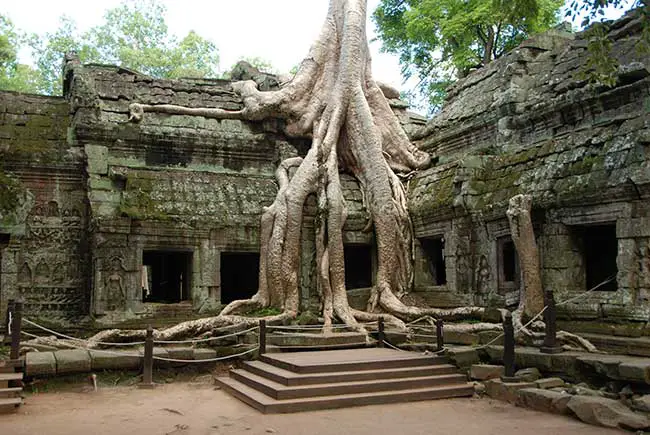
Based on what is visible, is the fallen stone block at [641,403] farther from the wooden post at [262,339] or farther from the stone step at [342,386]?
the wooden post at [262,339]

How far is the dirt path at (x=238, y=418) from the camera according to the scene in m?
5.97

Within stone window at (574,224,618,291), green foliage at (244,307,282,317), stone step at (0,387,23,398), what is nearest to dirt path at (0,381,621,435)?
stone step at (0,387,23,398)

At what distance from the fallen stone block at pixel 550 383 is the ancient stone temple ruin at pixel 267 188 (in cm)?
139

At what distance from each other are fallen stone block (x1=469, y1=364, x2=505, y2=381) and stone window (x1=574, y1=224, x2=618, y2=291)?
7.32 ft

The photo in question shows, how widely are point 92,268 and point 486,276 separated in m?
6.10


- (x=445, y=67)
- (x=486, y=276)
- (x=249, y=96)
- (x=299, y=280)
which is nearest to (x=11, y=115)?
(x=249, y=96)

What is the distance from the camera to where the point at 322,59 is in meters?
13.2

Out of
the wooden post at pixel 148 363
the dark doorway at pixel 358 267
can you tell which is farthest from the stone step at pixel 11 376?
the dark doorway at pixel 358 267

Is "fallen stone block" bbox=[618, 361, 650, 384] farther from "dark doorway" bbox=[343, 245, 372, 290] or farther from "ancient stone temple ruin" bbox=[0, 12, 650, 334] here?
"dark doorway" bbox=[343, 245, 372, 290]

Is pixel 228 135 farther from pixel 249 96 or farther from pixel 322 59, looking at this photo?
pixel 322 59

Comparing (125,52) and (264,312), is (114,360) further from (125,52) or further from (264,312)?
(125,52)

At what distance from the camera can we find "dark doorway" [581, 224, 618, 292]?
366 inches

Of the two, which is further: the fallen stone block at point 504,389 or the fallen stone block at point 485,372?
the fallen stone block at point 485,372

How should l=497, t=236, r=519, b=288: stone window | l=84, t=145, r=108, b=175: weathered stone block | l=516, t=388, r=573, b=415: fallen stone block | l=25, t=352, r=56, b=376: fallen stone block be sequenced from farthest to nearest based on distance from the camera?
l=84, t=145, r=108, b=175: weathered stone block
l=497, t=236, r=519, b=288: stone window
l=25, t=352, r=56, b=376: fallen stone block
l=516, t=388, r=573, b=415: fallen stone block
